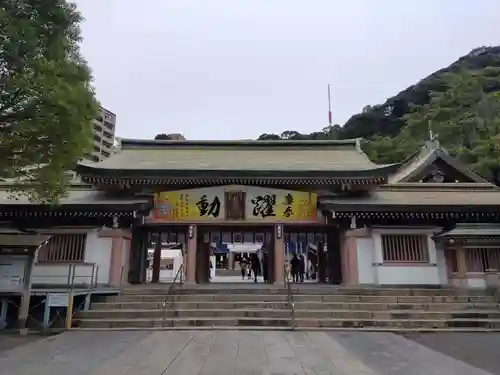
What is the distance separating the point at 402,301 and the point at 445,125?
1153 inches

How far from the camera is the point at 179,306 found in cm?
1282

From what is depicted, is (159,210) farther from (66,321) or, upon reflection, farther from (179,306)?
(66,321)

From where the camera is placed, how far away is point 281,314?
1216 cm

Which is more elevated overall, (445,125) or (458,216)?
(445,125)

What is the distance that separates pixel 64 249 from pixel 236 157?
929 cm

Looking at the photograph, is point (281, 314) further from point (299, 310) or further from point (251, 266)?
point (251, 266)

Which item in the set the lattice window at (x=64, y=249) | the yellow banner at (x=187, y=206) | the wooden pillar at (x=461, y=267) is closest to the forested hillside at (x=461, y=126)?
the wooden pillar at (x=461, y=267)

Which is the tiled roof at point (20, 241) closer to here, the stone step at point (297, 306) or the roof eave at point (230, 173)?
the stone step at point (297, 306)

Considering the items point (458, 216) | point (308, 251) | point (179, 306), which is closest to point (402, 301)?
point (458, 216)

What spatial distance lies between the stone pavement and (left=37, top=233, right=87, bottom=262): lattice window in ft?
20.6

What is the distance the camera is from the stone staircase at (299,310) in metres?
11.7

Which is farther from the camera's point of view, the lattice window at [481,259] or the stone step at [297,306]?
the lattice window at [481,259]

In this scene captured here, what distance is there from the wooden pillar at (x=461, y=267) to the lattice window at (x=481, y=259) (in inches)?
5.6

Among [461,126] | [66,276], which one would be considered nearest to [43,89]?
[66,276]
